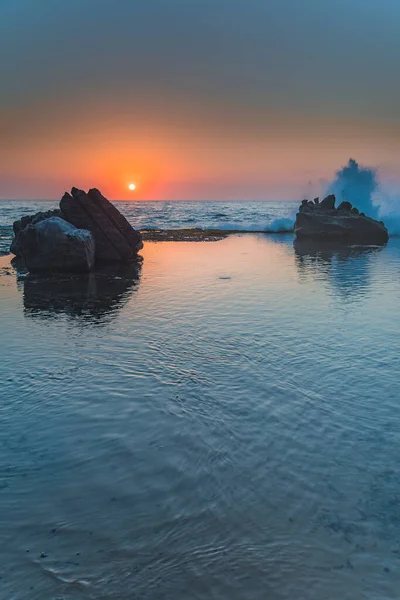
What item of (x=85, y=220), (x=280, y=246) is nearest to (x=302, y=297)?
(x=85, y=220)

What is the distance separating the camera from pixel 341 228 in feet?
145

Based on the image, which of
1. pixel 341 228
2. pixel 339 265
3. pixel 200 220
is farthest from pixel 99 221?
pixel 200 220

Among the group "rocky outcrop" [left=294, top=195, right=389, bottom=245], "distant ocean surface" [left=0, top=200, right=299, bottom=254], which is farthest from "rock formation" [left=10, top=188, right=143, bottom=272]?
"rocky outcrop" [left=294, top=195, right=389, bottom=245]

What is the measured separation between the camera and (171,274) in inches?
936

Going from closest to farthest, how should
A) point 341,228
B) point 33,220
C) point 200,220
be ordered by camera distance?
point 33,220
point 341,228
point 200,220

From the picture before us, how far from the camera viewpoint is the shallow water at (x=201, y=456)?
15.2 ft

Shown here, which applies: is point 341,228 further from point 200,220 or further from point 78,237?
point 200,220

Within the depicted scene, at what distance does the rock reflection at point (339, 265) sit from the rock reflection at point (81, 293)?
819 centimetres

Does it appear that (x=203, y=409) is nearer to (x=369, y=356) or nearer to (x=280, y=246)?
(x=369, y=356)

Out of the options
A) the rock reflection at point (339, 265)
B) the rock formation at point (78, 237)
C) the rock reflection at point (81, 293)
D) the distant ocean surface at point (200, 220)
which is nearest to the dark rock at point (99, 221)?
the rock formation at point (78, 237)

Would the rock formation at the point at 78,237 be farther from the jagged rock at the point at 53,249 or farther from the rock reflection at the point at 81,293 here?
the rock reflection at the point at 81,293

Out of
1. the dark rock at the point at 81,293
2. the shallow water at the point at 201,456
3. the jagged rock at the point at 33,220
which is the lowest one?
the shallow water at the point at 201,456

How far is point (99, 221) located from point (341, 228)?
80.3 feet

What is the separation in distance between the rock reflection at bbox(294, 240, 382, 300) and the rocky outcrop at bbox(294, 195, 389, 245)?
2955 mm
